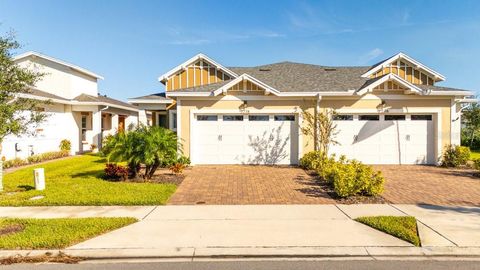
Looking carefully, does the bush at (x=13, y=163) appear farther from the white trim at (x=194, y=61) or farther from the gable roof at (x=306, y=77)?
the gable roof at (x=306, y=77)

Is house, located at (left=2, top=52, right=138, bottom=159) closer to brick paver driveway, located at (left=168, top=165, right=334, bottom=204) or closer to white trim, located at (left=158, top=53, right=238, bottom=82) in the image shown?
white trim, located at (left=158, top=53, right=238, bottom=82)

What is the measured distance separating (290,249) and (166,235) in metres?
2.25

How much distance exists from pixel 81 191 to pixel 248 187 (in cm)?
499

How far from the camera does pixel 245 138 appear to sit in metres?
14.8

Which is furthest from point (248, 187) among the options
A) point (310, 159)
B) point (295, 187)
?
point (310, 159)

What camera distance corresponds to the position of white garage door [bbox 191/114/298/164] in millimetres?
14719

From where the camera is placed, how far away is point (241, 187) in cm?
973

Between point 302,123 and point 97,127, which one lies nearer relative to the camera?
point 302,123

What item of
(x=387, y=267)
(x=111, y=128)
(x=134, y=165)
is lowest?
(x=387, y=267)

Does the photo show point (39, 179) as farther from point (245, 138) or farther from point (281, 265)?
point (245, 138)

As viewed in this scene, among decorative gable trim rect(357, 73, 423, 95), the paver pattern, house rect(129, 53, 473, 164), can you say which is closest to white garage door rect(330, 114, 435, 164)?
house rect(129, 53, 473, 164)

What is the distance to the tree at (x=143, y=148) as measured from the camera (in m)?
10.4

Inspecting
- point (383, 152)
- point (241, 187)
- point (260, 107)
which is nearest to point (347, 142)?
point (383, 152)

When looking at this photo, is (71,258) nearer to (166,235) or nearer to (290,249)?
(166,235)
